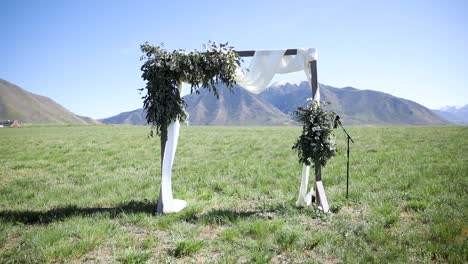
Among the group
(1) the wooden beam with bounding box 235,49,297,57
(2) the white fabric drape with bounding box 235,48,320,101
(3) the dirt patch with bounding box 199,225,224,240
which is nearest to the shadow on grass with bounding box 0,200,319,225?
(3) the dirt patch with bounding box 199,225,224,240

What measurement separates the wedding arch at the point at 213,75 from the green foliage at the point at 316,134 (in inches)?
18.1

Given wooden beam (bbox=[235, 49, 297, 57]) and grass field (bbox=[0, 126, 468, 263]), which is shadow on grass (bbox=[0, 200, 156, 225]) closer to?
grass field (bbox=[0, 126, 468, 263])

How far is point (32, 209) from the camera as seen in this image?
32.1ft

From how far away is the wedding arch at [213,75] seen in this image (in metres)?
9.24

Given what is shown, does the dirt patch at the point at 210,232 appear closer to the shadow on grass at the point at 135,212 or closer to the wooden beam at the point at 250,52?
the shadow on grass at the point at 135,212

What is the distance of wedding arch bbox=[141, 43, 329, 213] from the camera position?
30.3 feet

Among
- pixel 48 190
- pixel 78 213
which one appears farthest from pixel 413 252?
pixel 48 190

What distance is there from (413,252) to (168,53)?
8062mm

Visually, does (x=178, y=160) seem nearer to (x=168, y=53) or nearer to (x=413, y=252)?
(x=168, y=53)

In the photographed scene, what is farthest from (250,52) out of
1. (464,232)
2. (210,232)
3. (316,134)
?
(464,232)

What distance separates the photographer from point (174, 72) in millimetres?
9242

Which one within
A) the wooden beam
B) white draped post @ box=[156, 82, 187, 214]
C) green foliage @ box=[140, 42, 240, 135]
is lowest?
white draped post @ box=[156, 82, 187, 214]

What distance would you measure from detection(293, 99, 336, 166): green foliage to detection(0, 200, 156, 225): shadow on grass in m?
5.21

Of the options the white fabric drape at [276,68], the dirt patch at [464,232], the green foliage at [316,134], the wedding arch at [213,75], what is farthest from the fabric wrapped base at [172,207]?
the dirt patch at [464,232]
